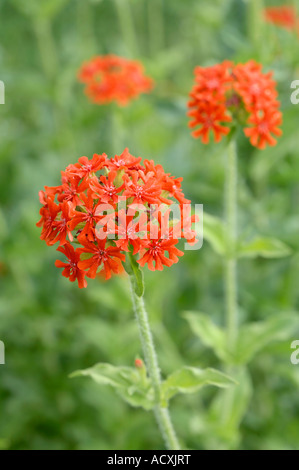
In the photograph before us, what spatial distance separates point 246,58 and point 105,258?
213 centimetres

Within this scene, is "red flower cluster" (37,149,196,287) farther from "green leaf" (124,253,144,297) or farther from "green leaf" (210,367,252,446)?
"green leaf" (210,367,252,446)

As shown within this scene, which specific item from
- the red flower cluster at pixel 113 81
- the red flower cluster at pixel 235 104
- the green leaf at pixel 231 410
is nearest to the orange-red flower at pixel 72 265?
the red flower cluster at pixel 235 104

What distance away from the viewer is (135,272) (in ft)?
6.33

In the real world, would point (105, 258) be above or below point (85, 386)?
above

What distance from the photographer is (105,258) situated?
6.11 ft

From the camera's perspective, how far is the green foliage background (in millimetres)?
3516

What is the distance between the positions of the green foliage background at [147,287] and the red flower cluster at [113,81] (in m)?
0.24

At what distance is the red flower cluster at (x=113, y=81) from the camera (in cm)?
397

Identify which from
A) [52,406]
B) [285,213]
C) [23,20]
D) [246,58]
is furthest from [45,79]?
[52,406]

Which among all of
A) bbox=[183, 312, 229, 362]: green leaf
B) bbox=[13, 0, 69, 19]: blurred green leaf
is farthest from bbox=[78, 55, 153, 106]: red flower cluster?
bbox=[183, 312, 229, 362]: green leaf

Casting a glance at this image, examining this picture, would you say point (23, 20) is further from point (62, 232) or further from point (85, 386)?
point (62, 232)

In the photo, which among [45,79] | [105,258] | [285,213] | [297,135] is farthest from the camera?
[45,79]

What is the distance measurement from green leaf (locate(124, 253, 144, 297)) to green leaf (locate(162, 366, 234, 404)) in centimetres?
49

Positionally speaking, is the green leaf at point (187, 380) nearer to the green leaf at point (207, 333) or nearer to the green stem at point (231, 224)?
the green leaf at point (207, 333)
